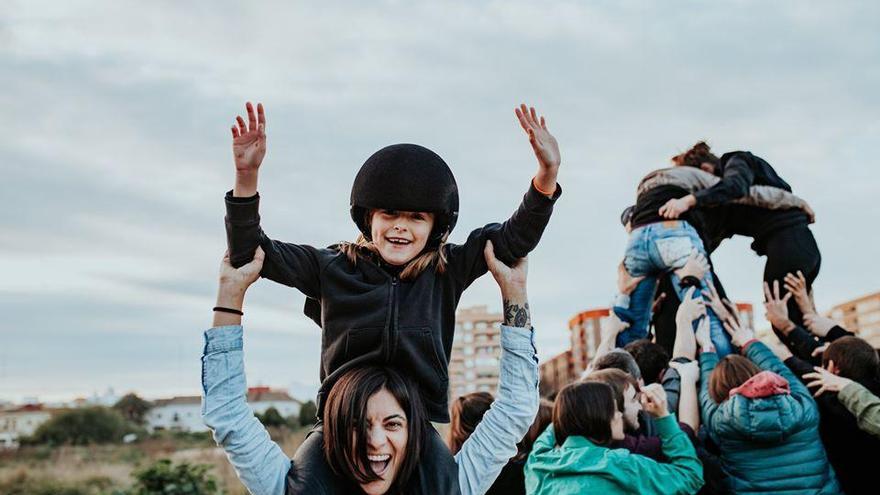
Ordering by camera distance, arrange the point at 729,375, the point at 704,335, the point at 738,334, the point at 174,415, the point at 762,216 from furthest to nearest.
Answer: the point at 174,415, the point at 762,216, the point at 704,335, the point at 738,334, the point at 729,375

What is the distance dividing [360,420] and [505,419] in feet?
1.77

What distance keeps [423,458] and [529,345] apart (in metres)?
0.54

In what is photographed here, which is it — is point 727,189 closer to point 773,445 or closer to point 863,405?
point 863,405

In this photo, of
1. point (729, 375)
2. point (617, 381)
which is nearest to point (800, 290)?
point (729, 375)

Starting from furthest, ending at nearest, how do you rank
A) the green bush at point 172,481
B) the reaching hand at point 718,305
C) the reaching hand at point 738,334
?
the green bush at point 172,481 → the reaching hand at point 718,305 → the reaching hand at point 738,334

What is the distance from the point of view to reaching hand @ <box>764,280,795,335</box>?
6309mm

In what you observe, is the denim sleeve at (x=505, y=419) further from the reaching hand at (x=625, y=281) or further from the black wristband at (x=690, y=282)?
the reaching hand at (x=625, y=281)

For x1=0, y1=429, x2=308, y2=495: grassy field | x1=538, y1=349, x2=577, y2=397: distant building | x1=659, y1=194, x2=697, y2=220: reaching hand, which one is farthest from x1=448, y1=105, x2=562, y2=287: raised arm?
x1=0, y1=429, x2=308, y2=495: grassy field

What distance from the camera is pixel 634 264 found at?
650 cm

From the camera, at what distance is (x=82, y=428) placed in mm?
27656

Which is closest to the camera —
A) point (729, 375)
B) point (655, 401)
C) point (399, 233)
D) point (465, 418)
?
point (399, 233)

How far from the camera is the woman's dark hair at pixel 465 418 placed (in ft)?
15.7

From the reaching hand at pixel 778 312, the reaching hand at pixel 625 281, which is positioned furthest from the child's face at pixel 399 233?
the reaching hand at pixel 778 312

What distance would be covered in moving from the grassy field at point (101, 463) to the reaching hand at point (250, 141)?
13.6 meters
